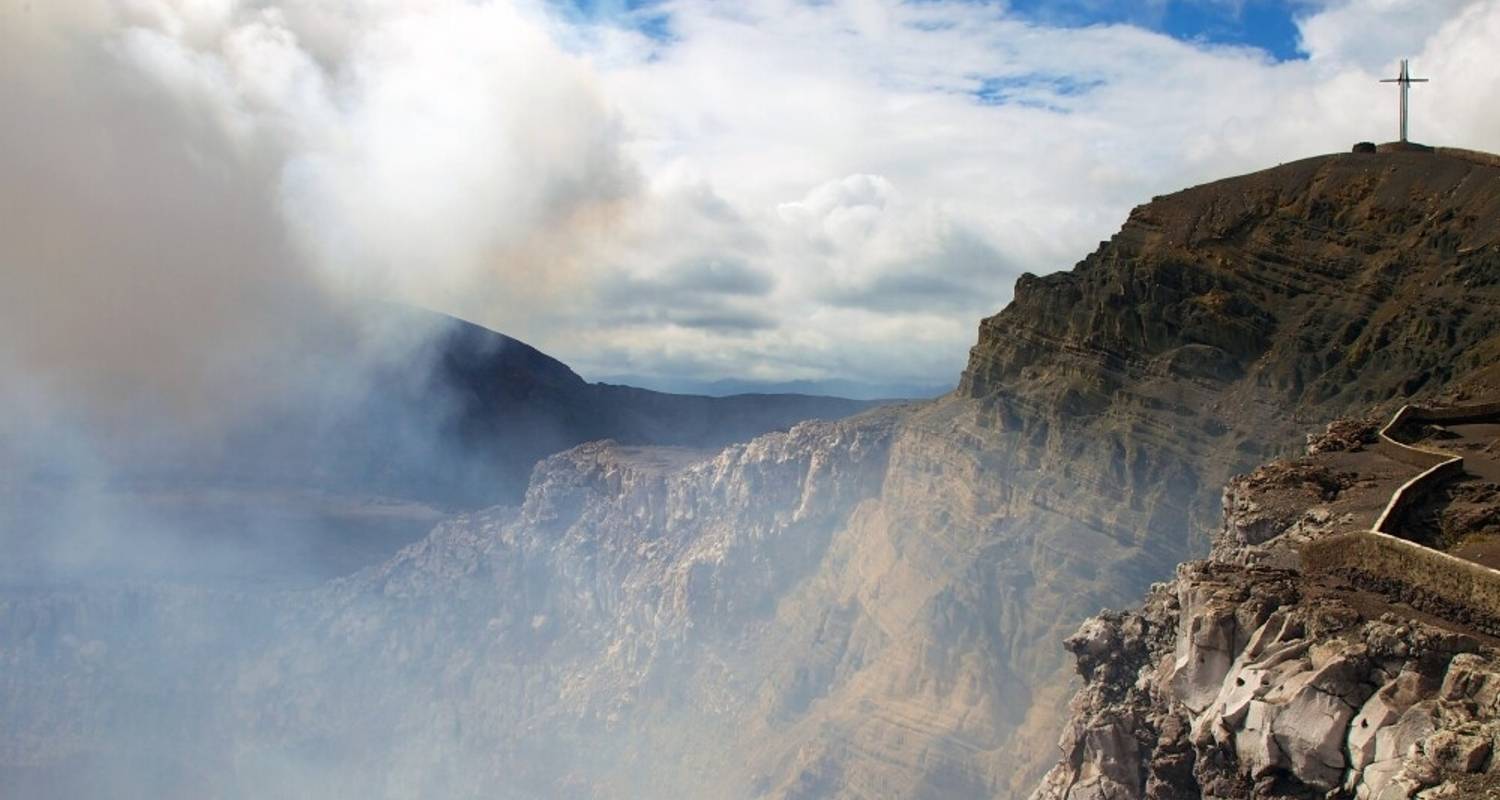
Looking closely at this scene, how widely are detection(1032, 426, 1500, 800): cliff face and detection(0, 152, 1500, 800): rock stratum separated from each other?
44500 mm

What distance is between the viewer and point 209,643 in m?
152

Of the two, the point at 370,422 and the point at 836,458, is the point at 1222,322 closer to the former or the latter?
the point at 836,458

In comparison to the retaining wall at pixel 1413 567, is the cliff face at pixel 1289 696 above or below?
below

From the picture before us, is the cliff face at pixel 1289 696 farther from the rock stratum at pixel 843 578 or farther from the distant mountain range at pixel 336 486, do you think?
the distant mountain range at pixel 336 486

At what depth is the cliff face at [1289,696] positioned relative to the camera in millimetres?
30609

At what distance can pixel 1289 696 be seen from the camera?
34.0 m

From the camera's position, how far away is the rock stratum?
98438 mm

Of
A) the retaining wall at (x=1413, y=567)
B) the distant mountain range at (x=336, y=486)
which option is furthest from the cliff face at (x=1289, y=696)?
the distant mountain range at (x=336, y=486)

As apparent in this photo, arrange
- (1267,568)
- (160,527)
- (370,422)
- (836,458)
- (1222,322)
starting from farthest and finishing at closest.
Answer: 1. (370,422)
2. (160,527)
3. (836,458)
4. (1222,322)
5. (1267,568)

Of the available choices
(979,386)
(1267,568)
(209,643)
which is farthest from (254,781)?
(1267,568)

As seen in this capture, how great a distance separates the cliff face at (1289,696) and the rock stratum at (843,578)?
146ft

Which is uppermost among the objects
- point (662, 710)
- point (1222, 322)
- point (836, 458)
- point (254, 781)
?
point (1222, 322)

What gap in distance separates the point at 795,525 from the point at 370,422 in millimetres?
89127

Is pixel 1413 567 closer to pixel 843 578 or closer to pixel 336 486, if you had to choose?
pixel 843 578
